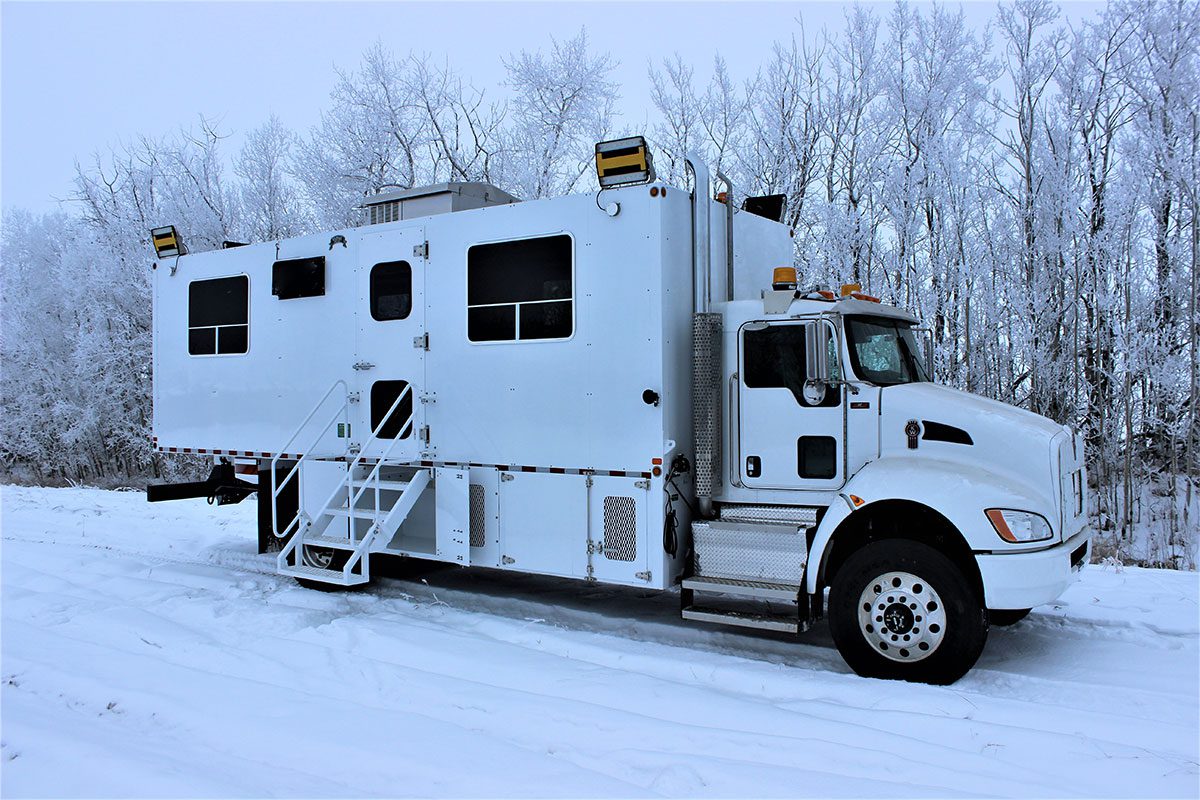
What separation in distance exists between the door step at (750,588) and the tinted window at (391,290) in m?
3.66

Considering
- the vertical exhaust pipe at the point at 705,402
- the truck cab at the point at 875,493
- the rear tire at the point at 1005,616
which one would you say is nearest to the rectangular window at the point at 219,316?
the vertical exhaust pipe at the point at 705,402

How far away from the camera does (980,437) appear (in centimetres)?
570

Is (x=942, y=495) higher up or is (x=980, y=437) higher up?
(x=980, y=437)

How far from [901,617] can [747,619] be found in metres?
1.04

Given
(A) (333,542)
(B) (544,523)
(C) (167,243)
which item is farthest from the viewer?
(C) (167,243)

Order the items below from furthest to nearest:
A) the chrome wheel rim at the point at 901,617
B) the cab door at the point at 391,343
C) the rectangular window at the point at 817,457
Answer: the cab door at the point at 391,343 < the rectangular window at the point at 817,457 < the chrome wheel rim at the point at 901,617

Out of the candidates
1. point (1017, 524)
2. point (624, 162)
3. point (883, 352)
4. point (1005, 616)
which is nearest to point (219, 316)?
point (624, 162)

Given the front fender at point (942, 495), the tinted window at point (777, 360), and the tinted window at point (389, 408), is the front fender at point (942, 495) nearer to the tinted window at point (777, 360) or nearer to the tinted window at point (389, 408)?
the tinted window at point (777, 360)

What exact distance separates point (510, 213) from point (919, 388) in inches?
138

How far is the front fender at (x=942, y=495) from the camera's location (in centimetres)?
535

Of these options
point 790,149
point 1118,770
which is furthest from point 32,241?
point 1118,770

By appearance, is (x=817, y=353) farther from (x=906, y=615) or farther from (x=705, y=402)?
(x=906, y=615)

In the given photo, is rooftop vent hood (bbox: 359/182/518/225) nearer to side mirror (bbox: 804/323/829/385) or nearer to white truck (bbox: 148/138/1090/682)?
white truck (bbox: 148/138/1090/682)

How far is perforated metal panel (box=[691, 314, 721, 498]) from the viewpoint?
6.35m
